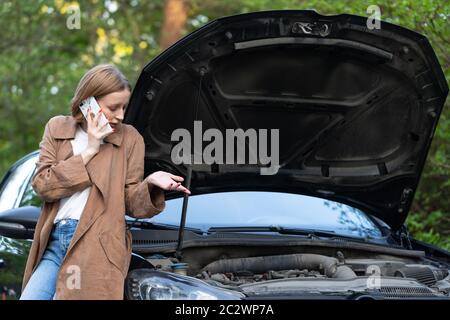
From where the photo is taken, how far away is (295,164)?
5.09 metres

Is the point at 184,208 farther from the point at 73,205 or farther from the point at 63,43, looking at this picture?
the point at 63,43

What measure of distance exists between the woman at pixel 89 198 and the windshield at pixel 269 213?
1.01m

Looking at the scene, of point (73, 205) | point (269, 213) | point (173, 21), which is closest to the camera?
point (73, 205)

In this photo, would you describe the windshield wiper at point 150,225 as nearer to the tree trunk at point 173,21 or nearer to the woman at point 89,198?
the woman at point 89,198

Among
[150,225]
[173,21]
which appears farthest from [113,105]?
[173,21]

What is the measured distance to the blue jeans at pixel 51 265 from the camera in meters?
3.47

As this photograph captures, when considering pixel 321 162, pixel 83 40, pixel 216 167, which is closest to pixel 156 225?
pixel 216 167

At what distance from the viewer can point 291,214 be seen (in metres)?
4.99

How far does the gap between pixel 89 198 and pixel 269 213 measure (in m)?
1.71

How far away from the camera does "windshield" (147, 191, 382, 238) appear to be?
4.72 metres

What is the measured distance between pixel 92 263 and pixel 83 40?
580 inches

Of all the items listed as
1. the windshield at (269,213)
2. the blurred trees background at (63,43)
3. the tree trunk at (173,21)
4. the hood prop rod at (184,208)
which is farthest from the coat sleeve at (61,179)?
the tree trunk at (173,21)
